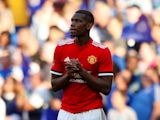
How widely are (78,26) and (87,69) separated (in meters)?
0.34

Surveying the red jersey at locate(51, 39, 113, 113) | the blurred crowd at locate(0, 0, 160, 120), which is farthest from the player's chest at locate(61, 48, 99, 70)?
the blurred crowd at locate(0, 0, 160, 120)

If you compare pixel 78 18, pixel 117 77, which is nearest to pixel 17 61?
pixel 117 77

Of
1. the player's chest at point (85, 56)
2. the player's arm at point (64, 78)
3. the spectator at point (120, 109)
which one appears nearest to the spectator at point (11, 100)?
the spectator at point (120, 109)

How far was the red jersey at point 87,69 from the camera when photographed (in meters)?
3.83

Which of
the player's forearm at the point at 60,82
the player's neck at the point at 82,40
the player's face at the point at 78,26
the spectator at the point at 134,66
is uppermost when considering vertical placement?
the player's face at the point at 78,26

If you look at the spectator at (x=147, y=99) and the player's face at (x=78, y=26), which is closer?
the player's face at (x=78, y=26)

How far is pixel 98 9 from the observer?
6.41m

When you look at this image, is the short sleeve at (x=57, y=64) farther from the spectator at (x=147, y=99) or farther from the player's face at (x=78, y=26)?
Answer: the spectator at (x=147, y=99)

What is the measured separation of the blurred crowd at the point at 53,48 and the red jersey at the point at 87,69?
247cm

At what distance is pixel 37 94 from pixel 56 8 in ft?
3.74

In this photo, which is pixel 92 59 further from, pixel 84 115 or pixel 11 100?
pixel 11 100

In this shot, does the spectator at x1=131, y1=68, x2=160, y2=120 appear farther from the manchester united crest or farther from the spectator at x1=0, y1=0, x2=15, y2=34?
the manchester united crest

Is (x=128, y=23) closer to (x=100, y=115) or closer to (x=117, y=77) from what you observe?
(x=117, y=77)

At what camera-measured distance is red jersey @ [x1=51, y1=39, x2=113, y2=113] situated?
3826 millimetres
